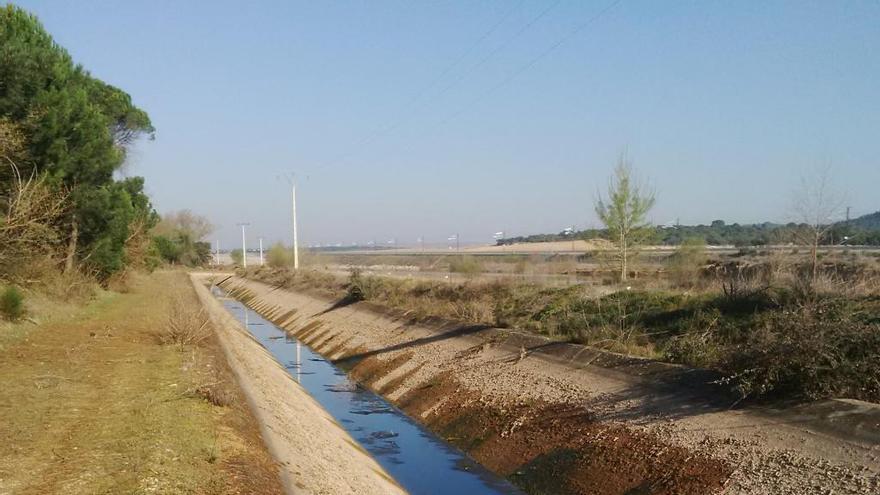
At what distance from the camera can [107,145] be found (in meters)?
32.5

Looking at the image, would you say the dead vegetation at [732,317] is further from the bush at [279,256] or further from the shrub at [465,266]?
the bush at [279,256]

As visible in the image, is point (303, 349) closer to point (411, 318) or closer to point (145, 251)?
point (411, 318)

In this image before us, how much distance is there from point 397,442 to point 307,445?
5249 mm

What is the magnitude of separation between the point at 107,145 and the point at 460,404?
22349 millimetres

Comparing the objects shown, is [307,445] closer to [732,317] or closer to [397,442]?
A: [397,442]

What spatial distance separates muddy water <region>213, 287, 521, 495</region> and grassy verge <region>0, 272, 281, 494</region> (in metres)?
3.99

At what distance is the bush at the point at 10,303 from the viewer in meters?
22.6

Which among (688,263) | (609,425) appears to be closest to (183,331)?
(609,425)

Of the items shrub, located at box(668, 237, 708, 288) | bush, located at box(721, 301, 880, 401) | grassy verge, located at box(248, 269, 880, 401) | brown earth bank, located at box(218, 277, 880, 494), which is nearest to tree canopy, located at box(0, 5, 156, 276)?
brown earth bank, located at box(218, 277, 880, 494)

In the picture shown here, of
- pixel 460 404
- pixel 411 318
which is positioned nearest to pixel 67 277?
pixel 411 318

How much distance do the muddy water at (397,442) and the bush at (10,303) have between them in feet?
32.7

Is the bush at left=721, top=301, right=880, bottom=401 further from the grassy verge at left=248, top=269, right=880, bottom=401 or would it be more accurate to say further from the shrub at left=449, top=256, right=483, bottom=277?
the shrub at left=449, top=256, right=483, bottom=277

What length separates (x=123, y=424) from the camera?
36.1 feet

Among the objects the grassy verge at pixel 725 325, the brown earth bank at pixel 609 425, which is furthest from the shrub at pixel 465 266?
the brown earth bank at pixel 609 425
